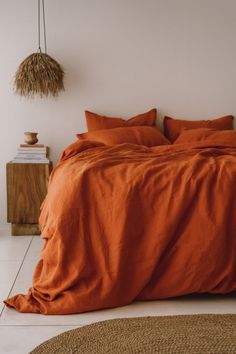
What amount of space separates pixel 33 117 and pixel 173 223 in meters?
2.46

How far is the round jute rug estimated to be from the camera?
183 centimetres

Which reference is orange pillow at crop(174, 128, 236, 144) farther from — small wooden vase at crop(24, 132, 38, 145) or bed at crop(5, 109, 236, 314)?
bed at crop(5, 109, 236, 314)

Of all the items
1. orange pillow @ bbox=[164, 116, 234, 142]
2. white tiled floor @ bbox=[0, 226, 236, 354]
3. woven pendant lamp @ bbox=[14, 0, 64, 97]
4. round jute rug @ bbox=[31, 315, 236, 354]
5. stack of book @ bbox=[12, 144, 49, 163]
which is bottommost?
white tiled floor @ bbox=[0, 226, 236, 354]

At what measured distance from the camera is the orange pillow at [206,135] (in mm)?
4102

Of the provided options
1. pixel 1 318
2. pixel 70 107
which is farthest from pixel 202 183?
pixel 70 107

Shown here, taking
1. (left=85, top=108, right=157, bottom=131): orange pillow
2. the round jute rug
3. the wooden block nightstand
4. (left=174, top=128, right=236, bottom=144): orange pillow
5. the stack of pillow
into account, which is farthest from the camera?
(left=85, top=108, right=157, bottom=131): orange pillow

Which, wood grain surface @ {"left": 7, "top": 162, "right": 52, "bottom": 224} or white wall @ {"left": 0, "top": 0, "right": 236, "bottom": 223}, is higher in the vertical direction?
white wall @ {"left": 0, "top": 0, "right": 236, "bottom": 223}

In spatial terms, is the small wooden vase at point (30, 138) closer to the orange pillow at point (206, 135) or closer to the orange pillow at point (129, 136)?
the orange pillow at point (129, 136)

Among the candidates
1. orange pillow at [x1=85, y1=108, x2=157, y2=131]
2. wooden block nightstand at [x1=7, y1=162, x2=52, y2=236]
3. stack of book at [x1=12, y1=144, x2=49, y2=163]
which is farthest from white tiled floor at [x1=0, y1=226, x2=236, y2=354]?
orange pillow at [x1=85, y1=108, x2=157, y2=131]

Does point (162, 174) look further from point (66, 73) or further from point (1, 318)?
point (66, 73)

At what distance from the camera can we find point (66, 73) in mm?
4574

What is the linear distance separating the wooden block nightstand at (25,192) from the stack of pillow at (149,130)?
23.2 inches

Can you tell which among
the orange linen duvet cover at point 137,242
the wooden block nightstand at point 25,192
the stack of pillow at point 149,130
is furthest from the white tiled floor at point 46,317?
the stack of pillow at point 149,130

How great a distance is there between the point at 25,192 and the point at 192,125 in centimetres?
161
